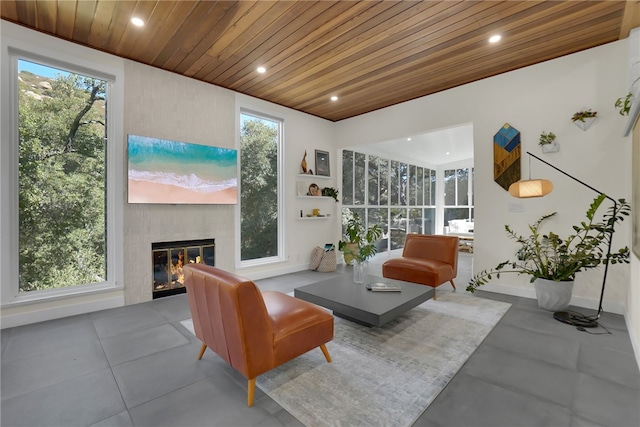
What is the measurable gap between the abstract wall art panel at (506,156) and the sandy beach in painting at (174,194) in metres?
3.99

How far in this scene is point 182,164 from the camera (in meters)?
4.00

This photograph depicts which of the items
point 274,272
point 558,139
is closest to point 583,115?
point 558,139

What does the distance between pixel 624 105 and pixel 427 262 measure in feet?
8.95

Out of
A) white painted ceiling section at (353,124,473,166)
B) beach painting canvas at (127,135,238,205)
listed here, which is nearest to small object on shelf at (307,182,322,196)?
white painted ceiling section at (353,124,473,166)

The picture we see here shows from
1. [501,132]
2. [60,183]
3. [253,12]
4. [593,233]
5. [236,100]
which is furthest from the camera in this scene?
[236,100]

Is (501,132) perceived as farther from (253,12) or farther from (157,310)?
(157,310)

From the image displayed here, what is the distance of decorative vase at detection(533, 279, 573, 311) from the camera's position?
318 cm

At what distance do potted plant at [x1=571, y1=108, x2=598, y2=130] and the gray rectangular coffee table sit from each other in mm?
2808

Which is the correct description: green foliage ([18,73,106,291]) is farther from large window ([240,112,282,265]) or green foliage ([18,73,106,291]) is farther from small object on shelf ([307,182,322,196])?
small object on shelf ([307,182,322,196])

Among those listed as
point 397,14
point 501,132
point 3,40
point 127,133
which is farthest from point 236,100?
point 501,132

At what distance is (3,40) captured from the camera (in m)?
2.85

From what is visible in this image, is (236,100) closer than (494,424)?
No

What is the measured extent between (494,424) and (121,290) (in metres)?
4.02

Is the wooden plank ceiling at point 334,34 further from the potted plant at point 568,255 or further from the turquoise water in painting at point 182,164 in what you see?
the potted plant at point 568,255
